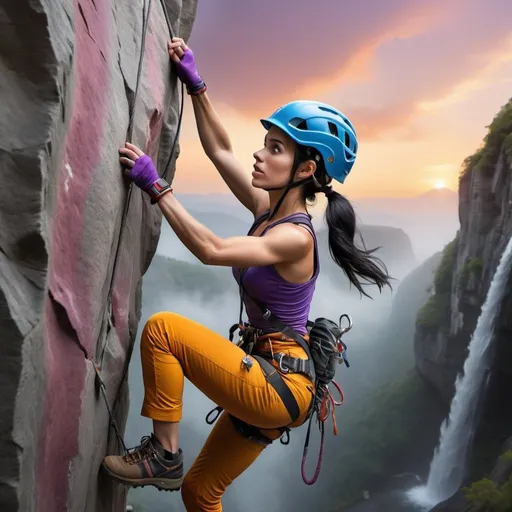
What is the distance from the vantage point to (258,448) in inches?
94.3

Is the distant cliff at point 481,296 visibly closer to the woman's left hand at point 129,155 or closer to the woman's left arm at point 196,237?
the woman's left arm at point 196,237

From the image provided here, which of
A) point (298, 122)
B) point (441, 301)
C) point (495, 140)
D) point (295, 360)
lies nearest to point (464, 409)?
point (441, 301)

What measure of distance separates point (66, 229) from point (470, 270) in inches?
509

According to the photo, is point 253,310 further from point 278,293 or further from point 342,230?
point 342,230

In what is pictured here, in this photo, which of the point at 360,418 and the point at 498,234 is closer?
the point at 498,234

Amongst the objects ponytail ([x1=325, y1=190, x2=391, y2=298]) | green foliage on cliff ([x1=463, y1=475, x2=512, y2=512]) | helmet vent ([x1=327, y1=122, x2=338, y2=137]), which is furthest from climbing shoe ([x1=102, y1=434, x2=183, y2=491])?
green foliage on cliff ([x1=463, y1=475, x2=512, y2=512])

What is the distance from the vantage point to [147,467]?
6.66ft

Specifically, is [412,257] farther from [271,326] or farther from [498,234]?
[271,326]

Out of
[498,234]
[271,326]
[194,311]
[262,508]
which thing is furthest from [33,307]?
[194,311]

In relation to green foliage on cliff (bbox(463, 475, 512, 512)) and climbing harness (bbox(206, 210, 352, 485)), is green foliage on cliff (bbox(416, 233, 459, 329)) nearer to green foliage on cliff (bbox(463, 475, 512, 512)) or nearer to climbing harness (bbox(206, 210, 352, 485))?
green foliage on cliff (bbox(463, 475, 512, 512))

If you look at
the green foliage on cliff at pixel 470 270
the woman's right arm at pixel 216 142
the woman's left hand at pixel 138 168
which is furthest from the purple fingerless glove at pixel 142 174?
the green foliage on cliff at pixel 470 270

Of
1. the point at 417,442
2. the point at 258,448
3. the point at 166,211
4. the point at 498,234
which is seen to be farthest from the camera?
the point at 417,442

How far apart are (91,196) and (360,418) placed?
65.1ft

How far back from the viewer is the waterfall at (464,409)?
11367mm
